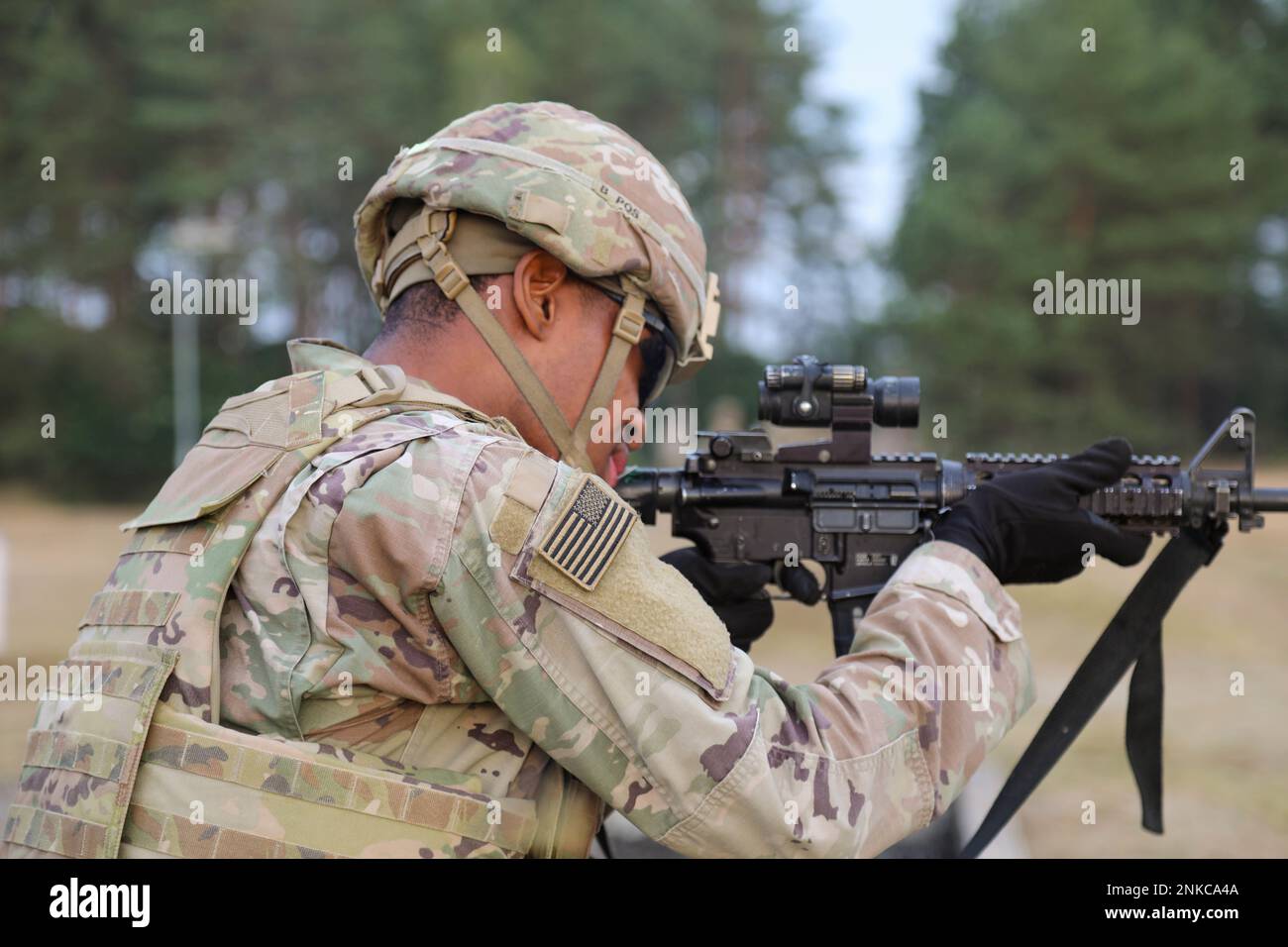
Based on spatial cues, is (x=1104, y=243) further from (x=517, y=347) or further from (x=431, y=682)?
(x=431, y=682)

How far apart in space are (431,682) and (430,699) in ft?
0.15

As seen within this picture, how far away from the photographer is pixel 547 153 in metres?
2.66

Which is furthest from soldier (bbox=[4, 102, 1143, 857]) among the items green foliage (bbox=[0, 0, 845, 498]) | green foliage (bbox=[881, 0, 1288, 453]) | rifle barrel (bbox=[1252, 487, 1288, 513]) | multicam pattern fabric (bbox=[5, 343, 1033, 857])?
green foliage (bbox=[881, 0, 1288, 453])

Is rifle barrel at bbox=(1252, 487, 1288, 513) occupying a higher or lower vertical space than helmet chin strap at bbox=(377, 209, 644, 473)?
lower

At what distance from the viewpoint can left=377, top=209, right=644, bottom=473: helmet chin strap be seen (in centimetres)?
256

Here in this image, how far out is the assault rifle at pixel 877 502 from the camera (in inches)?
132

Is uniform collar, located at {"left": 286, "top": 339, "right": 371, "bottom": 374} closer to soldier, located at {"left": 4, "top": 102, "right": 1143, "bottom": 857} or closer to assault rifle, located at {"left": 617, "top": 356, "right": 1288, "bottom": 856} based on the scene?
soldier, located at {"left": 4, "top": 102, "right": 1143, "bottom": 857}

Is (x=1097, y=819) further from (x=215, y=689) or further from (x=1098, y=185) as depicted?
(x=1098, y=185)

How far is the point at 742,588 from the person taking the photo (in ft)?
11.4

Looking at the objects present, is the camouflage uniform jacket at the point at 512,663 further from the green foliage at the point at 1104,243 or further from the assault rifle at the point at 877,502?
the green foliage at the point at 1104,243

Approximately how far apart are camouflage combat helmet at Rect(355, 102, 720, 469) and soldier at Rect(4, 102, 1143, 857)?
0.81 feet

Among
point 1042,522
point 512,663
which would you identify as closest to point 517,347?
point 512,663

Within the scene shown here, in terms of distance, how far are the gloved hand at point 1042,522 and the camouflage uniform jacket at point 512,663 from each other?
2.29 ft

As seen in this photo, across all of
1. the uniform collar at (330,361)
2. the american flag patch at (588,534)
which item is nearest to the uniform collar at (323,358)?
the uniform collar at (330,361)
